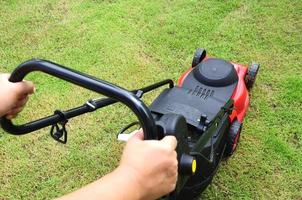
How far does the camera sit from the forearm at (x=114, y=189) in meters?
0.84

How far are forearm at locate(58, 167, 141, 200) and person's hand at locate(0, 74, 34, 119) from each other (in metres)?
0.32

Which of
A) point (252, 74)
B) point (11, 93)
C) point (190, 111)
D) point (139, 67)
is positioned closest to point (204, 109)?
point (190, 111)

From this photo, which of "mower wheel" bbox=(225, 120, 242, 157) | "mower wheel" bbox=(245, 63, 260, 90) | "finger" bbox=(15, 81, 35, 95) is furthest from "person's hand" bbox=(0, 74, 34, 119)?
"mower wheel" bbox=(245, 63, 260, 90)

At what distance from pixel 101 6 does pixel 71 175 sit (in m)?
1.11

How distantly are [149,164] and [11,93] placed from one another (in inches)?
15.7

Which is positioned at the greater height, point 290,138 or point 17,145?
point 17,145

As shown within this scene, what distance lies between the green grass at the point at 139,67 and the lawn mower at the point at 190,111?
0.13 meters

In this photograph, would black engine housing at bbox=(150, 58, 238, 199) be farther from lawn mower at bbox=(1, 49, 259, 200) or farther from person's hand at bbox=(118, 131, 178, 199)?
person's hand at bbox=(118, 131, 178, 199)

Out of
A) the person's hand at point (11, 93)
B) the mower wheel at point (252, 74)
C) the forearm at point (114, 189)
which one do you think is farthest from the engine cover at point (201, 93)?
the forearm at point (114, 189)

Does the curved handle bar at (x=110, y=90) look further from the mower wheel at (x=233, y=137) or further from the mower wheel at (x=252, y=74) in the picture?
the mower wheel at (x=252, y=74)

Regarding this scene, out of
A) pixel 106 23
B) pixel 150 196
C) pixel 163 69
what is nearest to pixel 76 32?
pixel 106 23

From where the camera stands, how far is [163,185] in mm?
881

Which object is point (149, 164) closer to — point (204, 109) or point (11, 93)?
point (11, 93)

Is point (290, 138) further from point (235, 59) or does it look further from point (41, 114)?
point (41, 114)
